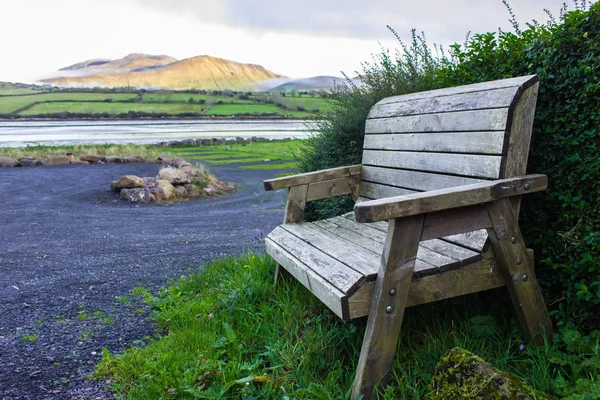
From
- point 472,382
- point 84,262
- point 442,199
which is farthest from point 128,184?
point 472,382

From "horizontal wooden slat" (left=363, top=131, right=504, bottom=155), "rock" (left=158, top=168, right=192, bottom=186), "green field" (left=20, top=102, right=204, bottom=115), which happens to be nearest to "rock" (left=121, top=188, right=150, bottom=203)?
"rock" (left=158, top=168, right=192, bottom=186)

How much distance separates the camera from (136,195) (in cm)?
998

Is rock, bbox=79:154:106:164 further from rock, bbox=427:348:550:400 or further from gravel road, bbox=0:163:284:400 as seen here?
rock, bbox=427:348:550:400

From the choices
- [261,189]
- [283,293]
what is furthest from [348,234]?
[261,189]

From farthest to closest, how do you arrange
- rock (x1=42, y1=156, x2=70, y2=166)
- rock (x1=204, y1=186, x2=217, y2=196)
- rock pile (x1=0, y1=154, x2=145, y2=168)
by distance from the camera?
rock (x1=42, y1=156, x2=70, y2=166), rock pile (x1=0, y1=154, x2=145, y2=168), rock (x1=204, y1=186, x2=217, y2=196)

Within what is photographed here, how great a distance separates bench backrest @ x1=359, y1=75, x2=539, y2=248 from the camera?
2211 mm

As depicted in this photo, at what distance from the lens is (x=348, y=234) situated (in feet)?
9.19

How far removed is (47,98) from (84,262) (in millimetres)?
65644

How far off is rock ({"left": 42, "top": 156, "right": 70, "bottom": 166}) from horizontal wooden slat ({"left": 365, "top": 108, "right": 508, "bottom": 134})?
14853 millimetres

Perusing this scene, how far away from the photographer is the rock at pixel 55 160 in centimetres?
1523

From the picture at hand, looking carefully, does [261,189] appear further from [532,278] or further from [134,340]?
[532,278]

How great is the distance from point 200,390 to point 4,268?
136 inches

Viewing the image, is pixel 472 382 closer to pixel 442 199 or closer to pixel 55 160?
pixel 442 199

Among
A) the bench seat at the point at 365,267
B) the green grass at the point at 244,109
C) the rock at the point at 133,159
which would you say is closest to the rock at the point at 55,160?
the rock at the point at 133,159
